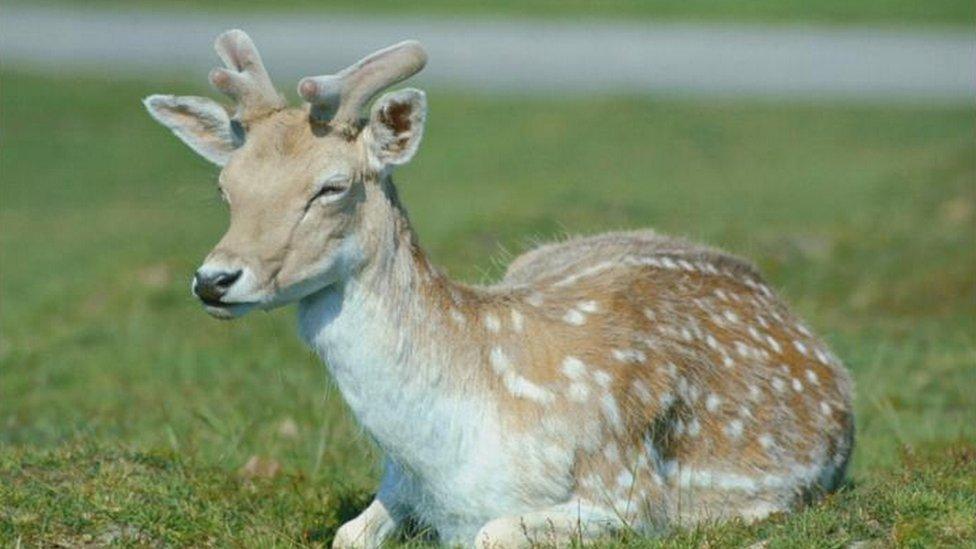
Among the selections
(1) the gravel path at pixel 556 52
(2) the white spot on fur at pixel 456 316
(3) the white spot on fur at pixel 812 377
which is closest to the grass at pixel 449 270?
(3) the white spot on fur at pixel 812 377

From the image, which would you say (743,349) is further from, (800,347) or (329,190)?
(329,190)

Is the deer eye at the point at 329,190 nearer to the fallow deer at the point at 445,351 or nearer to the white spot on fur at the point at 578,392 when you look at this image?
the fallow deer at the point at 445,351

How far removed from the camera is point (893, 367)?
11.6m

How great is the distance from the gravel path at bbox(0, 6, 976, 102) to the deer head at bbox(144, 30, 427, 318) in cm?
2188

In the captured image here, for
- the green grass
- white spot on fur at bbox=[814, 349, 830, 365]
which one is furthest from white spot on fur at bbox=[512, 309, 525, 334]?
the green grass

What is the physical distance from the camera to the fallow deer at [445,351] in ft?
23.2

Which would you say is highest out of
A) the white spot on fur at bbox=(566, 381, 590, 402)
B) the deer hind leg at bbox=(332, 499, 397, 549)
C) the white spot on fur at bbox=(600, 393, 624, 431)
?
the white spot on fur at bbox=(566, 381, 590, 402)

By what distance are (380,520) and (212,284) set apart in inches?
57.8

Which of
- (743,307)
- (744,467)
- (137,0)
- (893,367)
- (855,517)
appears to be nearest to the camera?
(855,517)

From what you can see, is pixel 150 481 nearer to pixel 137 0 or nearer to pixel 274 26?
pixel 274 26

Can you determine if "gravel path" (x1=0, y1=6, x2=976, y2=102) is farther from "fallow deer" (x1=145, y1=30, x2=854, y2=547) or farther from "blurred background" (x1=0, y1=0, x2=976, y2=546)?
"fallow deer" (x1=145, y1=30, x2=854, y2=547)

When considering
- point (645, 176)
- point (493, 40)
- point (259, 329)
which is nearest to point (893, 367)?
point (259, 329)

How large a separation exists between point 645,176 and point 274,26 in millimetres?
19648

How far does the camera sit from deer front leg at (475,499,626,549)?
23.5 feet
